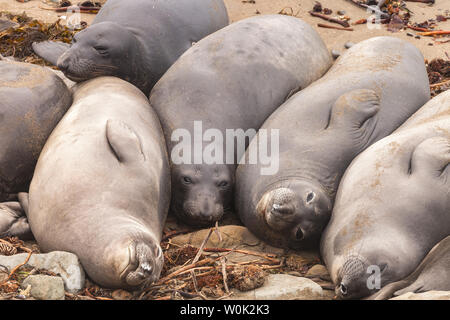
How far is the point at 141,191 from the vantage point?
4.29 m

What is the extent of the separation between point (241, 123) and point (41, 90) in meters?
1.47

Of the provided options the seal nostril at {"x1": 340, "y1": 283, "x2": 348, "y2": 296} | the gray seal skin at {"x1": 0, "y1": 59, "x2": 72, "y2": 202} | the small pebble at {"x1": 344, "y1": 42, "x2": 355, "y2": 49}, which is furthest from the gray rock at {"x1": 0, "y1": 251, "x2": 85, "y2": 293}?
the small pebble at {"x1": 344, "y1": 42, "x2": 355, "y2": 49}

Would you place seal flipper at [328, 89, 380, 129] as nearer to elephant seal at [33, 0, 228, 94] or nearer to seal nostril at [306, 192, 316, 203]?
seal nostril at [306, 192, 316, 203]

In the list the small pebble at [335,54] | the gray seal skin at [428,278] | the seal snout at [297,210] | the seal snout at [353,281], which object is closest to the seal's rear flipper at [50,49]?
the small pebble at [335,54]

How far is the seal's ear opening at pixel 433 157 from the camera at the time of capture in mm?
4246

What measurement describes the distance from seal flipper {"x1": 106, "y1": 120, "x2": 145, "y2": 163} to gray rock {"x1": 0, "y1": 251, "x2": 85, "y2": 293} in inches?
30.5

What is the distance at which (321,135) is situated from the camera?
488 cm

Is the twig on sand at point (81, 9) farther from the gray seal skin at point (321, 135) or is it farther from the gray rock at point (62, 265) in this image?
the gray rock at point (62, 265)

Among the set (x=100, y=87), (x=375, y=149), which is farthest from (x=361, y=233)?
(x=100, y=87)

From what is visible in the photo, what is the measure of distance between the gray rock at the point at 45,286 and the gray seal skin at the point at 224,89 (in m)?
1.25

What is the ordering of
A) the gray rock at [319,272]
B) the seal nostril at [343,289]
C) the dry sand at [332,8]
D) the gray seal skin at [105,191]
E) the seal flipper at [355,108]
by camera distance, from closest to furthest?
the gray seal skin at [105,191] < the seal nostril at [343,289] < the gray rock at [319,272] < the seal flipper at [355,108] < the dry sand at [332,8]

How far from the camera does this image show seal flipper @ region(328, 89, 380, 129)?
194 inches

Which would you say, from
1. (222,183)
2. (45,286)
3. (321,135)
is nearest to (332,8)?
(321,135)

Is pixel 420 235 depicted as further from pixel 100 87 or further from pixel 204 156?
pixel 100 87
